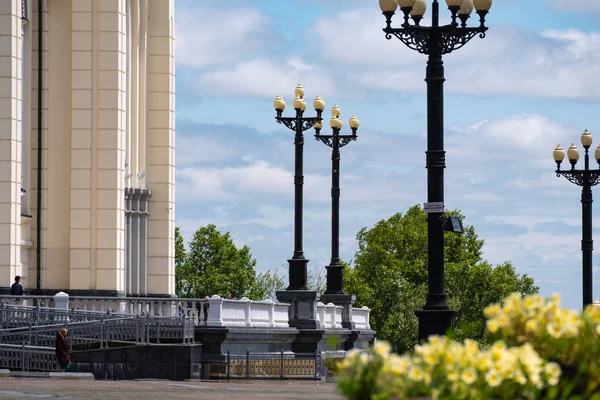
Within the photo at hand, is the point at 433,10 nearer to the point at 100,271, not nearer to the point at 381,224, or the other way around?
the point at 100,271

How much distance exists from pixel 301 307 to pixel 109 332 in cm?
1065

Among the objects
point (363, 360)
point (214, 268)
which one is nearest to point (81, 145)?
point (363, 360)

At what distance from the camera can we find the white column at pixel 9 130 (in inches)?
1941

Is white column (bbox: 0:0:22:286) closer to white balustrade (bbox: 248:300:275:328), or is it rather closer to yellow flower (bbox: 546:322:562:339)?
white balustrade (bbox: 248:300:275:328)

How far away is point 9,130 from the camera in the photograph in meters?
49.6

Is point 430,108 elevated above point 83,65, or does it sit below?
below

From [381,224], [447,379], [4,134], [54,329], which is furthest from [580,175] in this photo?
[381,224]

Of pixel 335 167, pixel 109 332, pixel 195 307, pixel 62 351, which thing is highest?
pixel 335 167

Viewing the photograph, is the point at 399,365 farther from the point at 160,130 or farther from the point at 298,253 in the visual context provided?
the point at 160,130

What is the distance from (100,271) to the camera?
54.4 m

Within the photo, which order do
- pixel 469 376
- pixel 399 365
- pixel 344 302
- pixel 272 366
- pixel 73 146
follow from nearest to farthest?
pixel 469 376 < pixel 399 365 < pixel 272 366 < pixel 73 146 < pixel 344 302

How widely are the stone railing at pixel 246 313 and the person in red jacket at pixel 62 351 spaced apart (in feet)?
17.1

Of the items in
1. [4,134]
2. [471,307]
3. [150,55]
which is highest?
[150,55]

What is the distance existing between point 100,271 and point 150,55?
9.58 m
